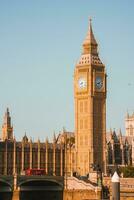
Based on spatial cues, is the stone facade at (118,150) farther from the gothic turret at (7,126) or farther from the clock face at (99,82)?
the gothic turret at (7,126)

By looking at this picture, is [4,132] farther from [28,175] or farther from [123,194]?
[123,194]

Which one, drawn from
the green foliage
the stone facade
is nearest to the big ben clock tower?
the green foliage

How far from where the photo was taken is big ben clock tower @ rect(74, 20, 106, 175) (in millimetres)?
110688

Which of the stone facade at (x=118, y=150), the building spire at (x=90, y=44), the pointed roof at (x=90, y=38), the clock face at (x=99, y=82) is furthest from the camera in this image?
the stone facade at (x=118, y=150)

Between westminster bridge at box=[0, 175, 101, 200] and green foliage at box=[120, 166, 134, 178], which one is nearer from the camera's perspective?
westminster bridge at box=[0, 175, 101, 200]

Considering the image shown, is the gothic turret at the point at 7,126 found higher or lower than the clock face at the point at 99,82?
lower

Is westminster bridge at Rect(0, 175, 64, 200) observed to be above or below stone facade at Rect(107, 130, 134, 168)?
below

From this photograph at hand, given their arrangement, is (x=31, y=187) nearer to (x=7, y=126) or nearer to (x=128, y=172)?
(x=128, y=172)

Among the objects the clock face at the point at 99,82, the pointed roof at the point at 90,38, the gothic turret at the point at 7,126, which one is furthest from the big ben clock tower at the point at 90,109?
the gothic turret at the point at 7,126

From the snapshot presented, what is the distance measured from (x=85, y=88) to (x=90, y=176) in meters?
19.1

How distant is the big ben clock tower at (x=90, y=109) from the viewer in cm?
11069

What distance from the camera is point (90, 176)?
9731 cm

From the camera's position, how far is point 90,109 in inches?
4400

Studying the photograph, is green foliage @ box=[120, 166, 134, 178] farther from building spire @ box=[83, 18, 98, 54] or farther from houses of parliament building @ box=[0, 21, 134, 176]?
building spire @ box=[83, 18, 98, 54]
